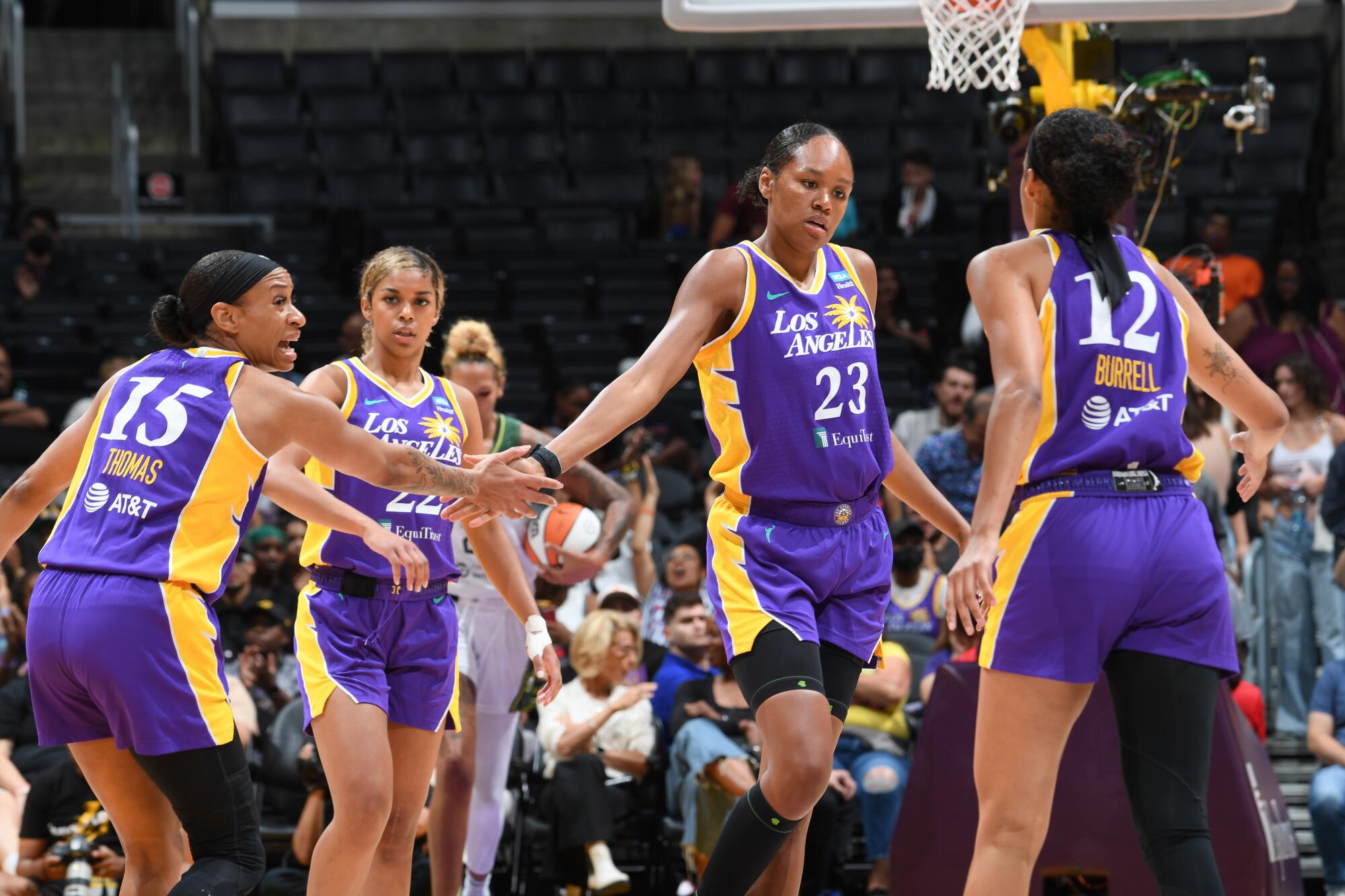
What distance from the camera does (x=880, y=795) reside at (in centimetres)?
743

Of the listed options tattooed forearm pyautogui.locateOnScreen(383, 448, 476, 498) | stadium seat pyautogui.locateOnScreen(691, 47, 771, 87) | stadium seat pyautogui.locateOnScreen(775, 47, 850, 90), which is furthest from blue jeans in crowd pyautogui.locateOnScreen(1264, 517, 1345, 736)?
stadium seat pyautogui.locateOnScreen(691, 47, 771, 87)

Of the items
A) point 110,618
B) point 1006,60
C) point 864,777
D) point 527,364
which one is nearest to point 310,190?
point 527,364

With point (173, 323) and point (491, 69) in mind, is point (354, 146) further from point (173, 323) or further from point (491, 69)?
point (173, 323)

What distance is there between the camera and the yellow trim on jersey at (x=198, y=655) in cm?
395

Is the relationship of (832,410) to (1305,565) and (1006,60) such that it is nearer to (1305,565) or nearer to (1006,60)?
(1006,60)

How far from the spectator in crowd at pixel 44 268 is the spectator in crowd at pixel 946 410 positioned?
7.10 meters

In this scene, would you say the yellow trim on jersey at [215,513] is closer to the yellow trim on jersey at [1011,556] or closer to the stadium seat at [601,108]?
the yellow trim on jersey at [1011,556]

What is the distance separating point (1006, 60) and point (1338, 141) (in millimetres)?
10997

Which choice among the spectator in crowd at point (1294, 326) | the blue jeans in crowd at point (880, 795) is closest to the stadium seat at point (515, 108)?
the spectator in crowd at point (1294, 326)

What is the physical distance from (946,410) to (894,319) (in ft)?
8.00

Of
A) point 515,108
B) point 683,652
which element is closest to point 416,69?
point 515,108

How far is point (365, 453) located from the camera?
14.0 feet

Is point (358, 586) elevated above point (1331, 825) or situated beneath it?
elevated above

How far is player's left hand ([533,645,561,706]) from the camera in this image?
4.62 meters
